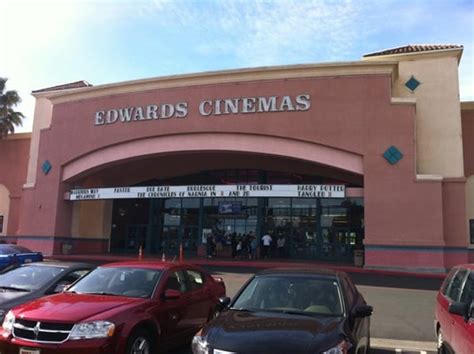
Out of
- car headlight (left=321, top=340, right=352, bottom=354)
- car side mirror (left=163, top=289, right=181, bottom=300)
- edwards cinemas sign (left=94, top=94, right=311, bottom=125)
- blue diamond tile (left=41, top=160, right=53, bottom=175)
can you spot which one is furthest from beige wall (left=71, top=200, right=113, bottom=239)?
car headlight (left=321, top=340, right=352, bottom=354)

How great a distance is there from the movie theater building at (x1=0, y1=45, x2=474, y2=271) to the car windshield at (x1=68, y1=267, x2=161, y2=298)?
17956mm

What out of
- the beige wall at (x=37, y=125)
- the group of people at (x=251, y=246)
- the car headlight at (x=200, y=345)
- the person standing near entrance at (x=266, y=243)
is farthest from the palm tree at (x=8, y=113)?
the car headlight at (x=200, y=345)

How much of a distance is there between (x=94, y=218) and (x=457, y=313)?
3108 cm

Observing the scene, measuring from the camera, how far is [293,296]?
6.47 metres

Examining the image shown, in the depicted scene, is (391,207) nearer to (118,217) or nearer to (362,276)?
(362,276)

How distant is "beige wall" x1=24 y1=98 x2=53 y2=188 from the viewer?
34559mm

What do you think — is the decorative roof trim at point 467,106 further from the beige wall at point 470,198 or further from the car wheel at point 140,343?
the car wheel at point 140,343

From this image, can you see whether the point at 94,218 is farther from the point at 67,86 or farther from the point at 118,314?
the point at 118,314

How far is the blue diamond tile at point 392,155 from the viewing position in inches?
958

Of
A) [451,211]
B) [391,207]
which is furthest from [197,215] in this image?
[451,211]

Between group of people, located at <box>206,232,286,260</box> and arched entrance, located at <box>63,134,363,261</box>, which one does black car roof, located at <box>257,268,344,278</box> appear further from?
group of people, located at <box>206,232,286,260</box>

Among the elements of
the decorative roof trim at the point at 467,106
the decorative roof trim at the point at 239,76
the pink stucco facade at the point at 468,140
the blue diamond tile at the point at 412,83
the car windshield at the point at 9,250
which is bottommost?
the car windshield at the point at 9,250

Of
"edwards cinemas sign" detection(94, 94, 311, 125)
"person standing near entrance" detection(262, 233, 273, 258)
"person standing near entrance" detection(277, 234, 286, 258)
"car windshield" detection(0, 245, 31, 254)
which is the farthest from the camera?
"person standing near entrance" detection(277, 234, 286, 258)

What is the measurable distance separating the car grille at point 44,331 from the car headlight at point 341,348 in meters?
3.25
